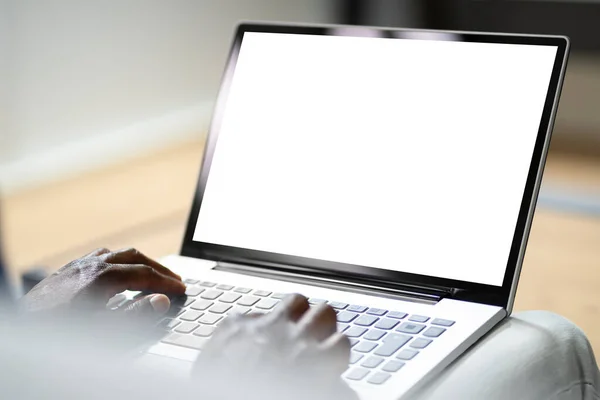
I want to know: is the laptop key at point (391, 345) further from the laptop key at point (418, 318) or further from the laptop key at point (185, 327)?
the laptop key at point (185, 327)

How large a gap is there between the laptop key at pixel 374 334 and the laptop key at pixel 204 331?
12cm

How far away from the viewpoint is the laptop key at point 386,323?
0.66 meters

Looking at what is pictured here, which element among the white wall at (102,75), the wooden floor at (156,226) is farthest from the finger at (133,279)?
the white wall at (102,75)

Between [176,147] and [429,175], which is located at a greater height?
[429,175]

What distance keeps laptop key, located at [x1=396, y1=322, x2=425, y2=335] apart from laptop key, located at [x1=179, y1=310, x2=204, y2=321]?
0.16 metres

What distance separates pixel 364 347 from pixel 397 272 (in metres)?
0.15

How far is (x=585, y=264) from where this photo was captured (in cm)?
213

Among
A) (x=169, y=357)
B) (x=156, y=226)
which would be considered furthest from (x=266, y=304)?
(x=156, y=226)

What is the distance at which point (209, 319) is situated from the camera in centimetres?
69

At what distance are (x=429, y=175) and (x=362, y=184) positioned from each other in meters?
0.06

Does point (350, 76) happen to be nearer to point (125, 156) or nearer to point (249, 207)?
point (249, 207)

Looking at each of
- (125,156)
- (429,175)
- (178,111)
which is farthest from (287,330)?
(178,111)

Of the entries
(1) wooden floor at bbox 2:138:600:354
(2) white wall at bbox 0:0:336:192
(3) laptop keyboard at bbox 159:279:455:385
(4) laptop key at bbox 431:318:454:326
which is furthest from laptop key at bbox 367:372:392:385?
(2) white wall at bbox 0:0:336:192

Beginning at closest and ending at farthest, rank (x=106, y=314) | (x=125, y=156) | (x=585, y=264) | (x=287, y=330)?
(x=287, y=330), (x=106, y=314), (x=585, y=264), (x=125, y=156)
